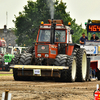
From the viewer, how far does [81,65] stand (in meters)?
16.0

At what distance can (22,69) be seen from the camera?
15.2m

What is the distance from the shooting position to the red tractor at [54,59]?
15.1 metres

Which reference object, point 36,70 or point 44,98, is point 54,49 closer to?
point 36,70

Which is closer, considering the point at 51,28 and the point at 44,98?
the point at 44,98

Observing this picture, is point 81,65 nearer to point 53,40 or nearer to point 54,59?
point 54,59

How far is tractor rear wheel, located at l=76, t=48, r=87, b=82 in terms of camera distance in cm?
1605

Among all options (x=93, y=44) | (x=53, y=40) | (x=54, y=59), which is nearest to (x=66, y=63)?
(x=54, y=59)

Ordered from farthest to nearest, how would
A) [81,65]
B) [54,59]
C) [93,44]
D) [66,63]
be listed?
[93,44] < [81,65] < [54,59] < [66,63]

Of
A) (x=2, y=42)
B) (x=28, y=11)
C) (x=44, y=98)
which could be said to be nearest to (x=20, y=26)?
(x=28, y=11)

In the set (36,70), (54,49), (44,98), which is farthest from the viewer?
(54,49)

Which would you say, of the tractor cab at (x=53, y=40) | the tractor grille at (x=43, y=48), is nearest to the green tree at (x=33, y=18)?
the tractor cab at (x=53, y=40)

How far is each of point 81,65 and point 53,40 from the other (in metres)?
1.82

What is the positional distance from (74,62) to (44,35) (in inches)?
83.2

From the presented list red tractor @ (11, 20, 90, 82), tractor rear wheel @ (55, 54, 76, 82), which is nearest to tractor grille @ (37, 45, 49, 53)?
red tractor @ (11, 20, 90, 82)
